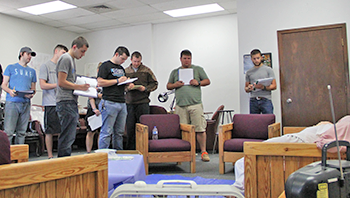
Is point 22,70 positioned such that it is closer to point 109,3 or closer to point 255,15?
point 109,3

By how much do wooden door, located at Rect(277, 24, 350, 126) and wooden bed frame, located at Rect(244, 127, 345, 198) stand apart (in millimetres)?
2918

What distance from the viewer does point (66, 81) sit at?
276cm

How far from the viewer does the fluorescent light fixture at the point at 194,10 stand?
6.19m

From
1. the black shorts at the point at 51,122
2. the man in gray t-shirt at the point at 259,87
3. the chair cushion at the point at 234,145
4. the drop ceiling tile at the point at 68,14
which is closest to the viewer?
the chair cushion at the point at 234,145

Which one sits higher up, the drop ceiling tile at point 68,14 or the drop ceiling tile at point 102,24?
the drop ceiling tile at point 68,14

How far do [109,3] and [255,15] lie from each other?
107 inches

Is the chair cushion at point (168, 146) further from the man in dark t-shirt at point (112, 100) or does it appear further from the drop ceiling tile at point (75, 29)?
the drop ceiling tile at point (75, 29)

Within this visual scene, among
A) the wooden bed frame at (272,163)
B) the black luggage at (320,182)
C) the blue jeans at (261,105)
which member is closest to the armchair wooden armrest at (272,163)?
the wooden bed frame at (272,163)

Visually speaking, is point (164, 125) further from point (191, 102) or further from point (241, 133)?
point (241, 133)

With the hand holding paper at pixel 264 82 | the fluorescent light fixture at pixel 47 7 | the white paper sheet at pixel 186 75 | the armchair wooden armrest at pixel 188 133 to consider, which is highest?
the fluorescent light fixture at pixel 47 7

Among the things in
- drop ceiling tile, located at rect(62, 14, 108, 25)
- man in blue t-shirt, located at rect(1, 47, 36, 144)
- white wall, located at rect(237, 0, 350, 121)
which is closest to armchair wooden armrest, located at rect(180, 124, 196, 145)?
white wall, located at rect(237, 0, 350, 121)

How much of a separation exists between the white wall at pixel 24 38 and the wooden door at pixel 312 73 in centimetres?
526

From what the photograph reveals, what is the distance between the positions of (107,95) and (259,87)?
2086 mm

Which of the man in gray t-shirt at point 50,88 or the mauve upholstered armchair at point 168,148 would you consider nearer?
the mauve upholstered armchair at point 168,148
